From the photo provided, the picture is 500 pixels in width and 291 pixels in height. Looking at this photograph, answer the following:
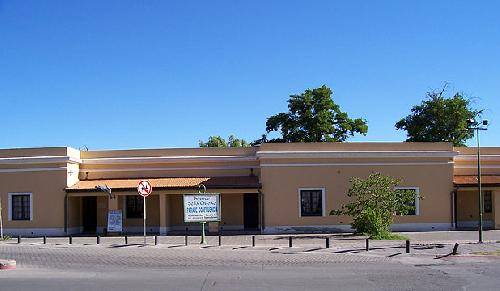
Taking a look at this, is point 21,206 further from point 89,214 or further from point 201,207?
point 201,207

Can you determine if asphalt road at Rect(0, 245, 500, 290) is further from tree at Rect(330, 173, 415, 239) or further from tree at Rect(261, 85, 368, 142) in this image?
tree at Rect(261, 85, 368, 142)

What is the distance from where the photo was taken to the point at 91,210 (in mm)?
34375

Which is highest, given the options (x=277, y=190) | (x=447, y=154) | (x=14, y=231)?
(x=447, y=154)

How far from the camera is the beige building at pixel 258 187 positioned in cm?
3159

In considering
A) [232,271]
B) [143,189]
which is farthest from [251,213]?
[232,271]

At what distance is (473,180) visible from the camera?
3272cm

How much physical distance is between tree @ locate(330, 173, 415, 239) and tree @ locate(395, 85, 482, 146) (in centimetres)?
2637

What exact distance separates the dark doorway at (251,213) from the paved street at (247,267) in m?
8.01

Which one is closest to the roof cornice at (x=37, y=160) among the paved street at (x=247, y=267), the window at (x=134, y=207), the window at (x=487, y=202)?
the window at (x=134, y=207)

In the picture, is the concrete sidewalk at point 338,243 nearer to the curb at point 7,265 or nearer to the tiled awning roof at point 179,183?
the tiled awning roof at point 179,183

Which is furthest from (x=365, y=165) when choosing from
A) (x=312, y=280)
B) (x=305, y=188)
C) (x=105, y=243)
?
(x=312, y=280)

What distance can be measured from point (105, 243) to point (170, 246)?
12.4 feet

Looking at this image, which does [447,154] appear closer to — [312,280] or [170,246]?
[170,246]

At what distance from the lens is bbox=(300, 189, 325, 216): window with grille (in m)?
31.9
